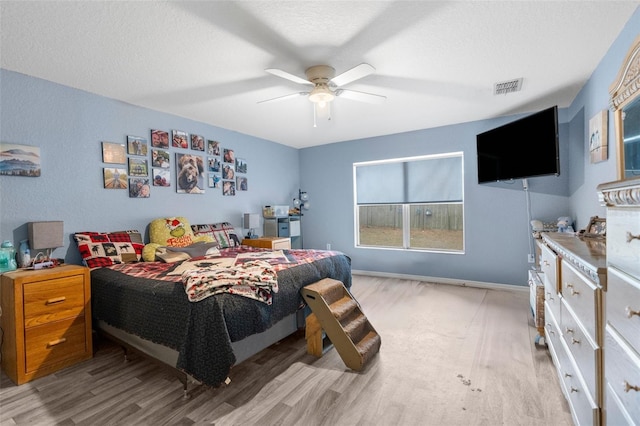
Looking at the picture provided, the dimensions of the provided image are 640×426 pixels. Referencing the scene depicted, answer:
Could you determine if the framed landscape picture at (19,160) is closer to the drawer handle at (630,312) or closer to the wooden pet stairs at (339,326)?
the wooden pet stairs at (339,326)

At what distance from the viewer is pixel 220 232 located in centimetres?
424

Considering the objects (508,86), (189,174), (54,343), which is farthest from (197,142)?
Result: (508,86)

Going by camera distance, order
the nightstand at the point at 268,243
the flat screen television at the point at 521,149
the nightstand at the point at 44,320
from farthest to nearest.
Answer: the nightstand at the point at 268,243 → the flat screen television at the point at 521,149 → the nightstand at the point at 44,320

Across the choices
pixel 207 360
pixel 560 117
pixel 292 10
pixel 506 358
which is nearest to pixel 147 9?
pixel 292 10

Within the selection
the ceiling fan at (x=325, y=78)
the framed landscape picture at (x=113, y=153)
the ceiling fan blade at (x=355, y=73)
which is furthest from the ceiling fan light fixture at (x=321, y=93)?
the framed landscape picture at (x=113, y=153)

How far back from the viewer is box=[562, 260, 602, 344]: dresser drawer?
1.22 metres

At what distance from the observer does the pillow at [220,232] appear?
4.06m

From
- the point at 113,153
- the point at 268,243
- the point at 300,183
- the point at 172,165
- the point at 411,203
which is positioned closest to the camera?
the point at 113,153

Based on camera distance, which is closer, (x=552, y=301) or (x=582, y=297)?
(x=582, y=297)

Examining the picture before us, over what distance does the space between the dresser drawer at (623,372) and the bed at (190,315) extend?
5.90 ft

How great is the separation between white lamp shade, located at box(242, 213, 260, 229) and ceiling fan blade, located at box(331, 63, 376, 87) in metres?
2.74

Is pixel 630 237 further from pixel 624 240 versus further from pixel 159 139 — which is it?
pixel 159 139

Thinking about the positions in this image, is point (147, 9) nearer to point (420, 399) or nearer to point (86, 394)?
point (86, 394)

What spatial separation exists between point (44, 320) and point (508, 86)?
182 inches
